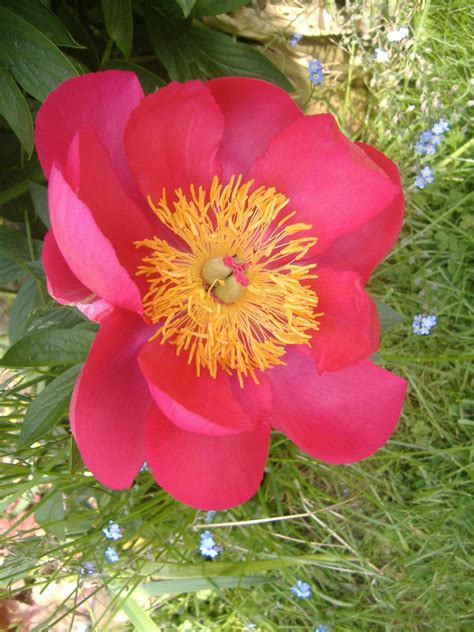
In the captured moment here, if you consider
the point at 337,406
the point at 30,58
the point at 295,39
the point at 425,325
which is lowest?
the point at 425,325

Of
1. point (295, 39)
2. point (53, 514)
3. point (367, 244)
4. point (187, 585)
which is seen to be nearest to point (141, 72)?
point (295, 39)

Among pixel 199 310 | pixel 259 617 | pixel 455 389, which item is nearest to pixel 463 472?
pixel 455 389

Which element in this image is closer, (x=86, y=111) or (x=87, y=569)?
(x=86, y=111)

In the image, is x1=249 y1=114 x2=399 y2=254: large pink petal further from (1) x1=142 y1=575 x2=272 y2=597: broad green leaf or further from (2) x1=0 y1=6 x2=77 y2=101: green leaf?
(1) x1=142 y1=575 x2=272 y2=597: broad green leaf

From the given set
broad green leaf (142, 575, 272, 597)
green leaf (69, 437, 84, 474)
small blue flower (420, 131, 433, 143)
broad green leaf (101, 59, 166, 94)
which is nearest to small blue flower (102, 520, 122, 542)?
broad green leaf (142, 575, 272, 597)

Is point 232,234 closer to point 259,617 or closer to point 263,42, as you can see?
point 263,42

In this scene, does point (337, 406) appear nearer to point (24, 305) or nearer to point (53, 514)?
point (24, 305)
